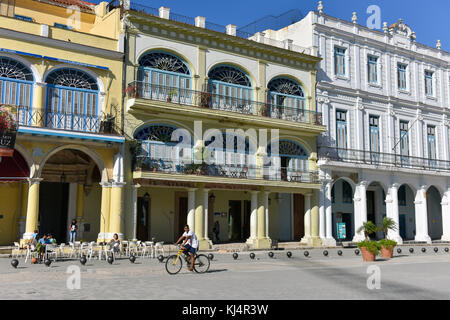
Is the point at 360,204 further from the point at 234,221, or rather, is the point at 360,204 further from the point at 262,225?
the point at 234,221

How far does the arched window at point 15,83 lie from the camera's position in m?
20.7

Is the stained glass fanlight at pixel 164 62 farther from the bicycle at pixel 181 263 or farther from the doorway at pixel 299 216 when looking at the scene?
the bicycle at pixel 181 263

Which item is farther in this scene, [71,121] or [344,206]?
[344,206]

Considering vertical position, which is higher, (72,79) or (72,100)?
(72,79)

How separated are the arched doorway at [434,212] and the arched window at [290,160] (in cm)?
1443

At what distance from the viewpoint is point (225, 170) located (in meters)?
25.9

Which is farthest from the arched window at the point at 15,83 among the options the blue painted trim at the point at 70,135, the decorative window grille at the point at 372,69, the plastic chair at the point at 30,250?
the decorative window grille at the point at 372,69

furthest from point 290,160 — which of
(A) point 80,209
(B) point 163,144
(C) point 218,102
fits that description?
(A) point 80,209

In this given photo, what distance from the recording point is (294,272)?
50.1 feet

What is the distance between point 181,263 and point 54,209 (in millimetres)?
12923

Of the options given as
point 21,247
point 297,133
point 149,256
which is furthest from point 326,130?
point 21,247

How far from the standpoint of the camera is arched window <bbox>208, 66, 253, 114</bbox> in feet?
86.4
